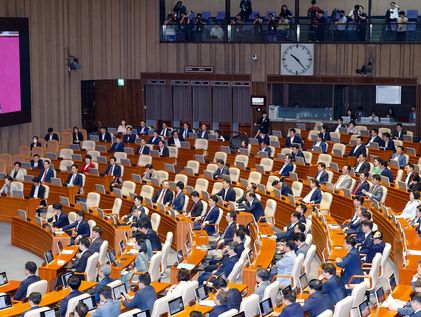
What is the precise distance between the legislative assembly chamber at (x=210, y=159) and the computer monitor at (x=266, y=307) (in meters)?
0.03

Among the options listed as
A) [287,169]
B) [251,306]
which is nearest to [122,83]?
[287,169]

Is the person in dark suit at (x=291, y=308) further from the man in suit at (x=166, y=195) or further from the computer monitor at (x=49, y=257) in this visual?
the man in suit at (x=166, y=195)

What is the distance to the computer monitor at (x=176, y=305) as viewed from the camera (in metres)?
12.4

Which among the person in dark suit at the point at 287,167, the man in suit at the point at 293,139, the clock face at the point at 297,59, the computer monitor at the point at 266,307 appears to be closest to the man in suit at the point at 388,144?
the man in suit at the point at 293,139

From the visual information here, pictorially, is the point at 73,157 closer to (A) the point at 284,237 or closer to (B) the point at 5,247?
(B) the point at 5,247

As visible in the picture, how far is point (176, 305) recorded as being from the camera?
1245cm

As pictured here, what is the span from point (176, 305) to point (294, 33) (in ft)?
62.7

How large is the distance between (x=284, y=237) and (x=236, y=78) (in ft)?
49.1

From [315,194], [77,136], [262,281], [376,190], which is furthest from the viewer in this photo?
[77,136]

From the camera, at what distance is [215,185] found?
828 inches

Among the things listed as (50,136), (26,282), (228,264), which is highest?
(50,136)

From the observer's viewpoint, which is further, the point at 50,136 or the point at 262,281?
the point at 50,136

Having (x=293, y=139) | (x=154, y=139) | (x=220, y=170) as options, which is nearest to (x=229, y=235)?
(x=220, y=170)

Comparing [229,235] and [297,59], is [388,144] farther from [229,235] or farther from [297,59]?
[229,235]
